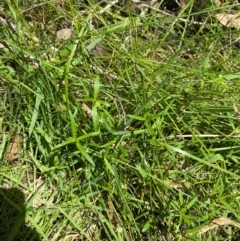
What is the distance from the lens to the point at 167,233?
1888 mm

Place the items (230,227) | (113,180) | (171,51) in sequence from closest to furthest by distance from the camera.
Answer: (113,180), (230,227), (171,51)

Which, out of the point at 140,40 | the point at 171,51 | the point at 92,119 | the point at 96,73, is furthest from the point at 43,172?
the point at 171,51

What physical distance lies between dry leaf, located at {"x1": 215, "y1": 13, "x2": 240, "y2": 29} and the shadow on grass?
121 cm

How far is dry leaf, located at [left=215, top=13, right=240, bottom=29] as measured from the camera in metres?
2.23

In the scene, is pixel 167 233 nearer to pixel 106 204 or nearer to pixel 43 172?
pixel 106 204

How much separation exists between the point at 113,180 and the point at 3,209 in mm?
433

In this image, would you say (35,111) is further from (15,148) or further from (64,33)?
(64,33)

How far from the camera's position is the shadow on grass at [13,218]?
176cm

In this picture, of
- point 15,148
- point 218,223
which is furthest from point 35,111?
point 218,223

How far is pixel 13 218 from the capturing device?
1805mm

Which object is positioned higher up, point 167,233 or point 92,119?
point 92,119

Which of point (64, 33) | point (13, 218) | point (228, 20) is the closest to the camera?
point (13, 218)

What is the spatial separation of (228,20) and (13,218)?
1.31 meters

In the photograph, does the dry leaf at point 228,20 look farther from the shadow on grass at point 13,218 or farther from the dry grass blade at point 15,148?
the shadow on grass at point 13,218
